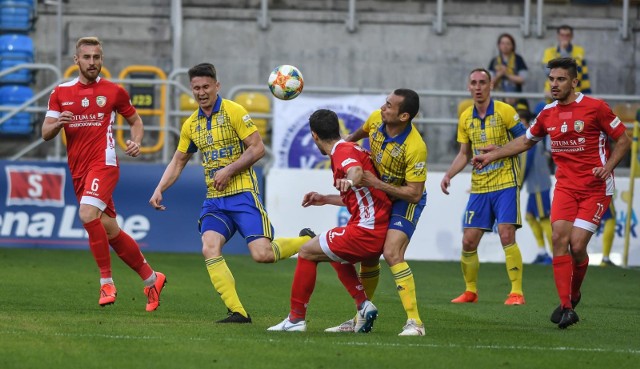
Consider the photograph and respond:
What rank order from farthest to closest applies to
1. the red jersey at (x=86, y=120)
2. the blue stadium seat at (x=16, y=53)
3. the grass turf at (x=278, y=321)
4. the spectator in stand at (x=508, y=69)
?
the blue stadium seat at (x=16, y=53) → the spectator in stand at (x=508, y=69) → the red jersey at (x=86, y=120) → the grass turf at (x=278, y=321)

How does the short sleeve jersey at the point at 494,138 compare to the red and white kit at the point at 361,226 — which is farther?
the short sleeve jersey at the point at 494,138

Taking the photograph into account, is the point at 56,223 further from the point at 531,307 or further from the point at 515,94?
the point at 531,307

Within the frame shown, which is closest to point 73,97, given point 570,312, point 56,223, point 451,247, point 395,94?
point 395,94

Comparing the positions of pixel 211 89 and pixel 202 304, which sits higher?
pixel 211 89

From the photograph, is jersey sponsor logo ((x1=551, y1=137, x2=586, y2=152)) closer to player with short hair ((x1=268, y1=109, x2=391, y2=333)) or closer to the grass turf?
the grass turf

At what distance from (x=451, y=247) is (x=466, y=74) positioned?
495 centimetres

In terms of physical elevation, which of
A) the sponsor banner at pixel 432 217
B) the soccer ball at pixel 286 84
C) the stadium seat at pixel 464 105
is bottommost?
the sponsor banner at pixel 432 217

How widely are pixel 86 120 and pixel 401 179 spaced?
310cm

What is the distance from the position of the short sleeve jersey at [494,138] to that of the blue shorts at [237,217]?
145 inches

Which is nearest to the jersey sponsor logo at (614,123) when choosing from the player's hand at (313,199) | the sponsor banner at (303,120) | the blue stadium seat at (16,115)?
the player's hand at (313,199)

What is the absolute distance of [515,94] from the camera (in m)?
20.1

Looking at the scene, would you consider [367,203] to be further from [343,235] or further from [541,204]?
[541,204]

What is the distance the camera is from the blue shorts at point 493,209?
13.5 m

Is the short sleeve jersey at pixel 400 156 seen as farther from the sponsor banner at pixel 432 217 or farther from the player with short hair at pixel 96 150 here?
the sponsor banner at pixel 432 217
